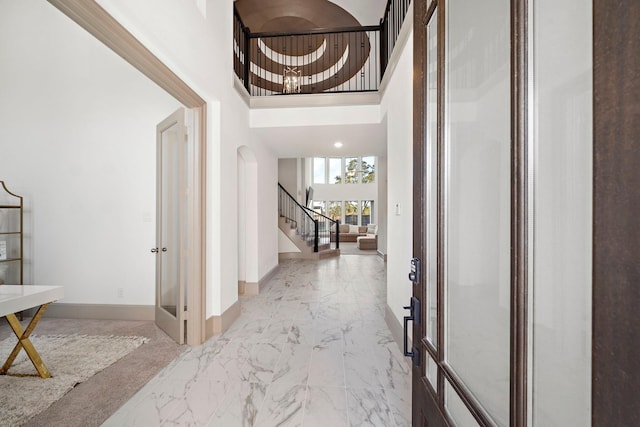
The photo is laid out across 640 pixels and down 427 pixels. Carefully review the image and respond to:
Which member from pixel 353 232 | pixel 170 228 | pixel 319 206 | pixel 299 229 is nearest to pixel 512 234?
pixel 170 228

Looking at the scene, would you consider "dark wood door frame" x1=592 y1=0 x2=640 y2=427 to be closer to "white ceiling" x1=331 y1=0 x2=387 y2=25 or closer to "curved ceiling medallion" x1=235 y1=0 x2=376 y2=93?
"curved ceiling medallion" x1=235 y1=0 x2=376 y2=93

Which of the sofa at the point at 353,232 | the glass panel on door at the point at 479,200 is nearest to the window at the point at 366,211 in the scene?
the sofa at the point at 353,232

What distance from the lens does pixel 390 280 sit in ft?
10.0

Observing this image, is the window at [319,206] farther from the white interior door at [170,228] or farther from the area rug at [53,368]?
the area rug at [53,368]

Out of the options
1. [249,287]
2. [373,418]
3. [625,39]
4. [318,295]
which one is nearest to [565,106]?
[625,39]

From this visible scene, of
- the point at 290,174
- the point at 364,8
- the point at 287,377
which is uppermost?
the point at 364,8

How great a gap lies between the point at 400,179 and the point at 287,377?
2.04 m

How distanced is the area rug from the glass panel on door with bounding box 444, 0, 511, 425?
2666 millimetres

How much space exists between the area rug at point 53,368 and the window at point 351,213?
562 inches

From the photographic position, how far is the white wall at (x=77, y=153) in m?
3.30

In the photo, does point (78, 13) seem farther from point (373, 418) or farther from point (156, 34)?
point (373, 418)

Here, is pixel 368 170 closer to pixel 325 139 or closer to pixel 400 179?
pixel 325 139

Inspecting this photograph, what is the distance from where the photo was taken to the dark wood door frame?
360 millimetres

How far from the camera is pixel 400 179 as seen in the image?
2.69 meters
